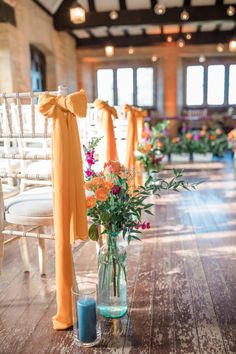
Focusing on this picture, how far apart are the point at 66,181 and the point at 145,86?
398 inches

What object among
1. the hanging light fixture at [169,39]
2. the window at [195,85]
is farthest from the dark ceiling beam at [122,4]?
the window at [195,85]

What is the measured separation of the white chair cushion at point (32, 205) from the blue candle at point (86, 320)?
450 millimetres

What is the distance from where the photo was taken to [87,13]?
305 inches

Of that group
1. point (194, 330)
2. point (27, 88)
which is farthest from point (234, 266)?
point (27, 88)

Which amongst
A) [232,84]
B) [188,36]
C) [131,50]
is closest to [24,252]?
[188,36]

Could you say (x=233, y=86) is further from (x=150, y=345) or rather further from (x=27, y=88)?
(x=150, y=345)

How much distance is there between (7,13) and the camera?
209 inches

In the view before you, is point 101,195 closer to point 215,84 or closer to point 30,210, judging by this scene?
point 30,210

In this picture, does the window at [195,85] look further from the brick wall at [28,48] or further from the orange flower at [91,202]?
the orange flower at [91,202]

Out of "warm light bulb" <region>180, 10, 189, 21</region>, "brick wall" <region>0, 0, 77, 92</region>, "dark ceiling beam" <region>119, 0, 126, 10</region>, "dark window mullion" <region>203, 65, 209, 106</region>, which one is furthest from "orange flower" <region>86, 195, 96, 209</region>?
"dark window mullion" <region>203, 65, 209, 106</region>

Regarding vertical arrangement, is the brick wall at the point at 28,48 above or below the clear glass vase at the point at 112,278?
above

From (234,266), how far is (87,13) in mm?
6952

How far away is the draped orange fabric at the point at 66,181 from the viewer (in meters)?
1.49

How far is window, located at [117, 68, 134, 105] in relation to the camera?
11.2 metres
